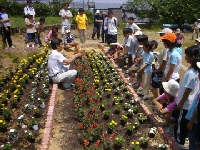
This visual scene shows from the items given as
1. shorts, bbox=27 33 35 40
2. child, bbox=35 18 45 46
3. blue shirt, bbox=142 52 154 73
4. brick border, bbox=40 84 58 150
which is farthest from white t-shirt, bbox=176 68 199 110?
shorts, bbox=27 33 35 40

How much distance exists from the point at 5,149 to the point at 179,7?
1880 centimetres

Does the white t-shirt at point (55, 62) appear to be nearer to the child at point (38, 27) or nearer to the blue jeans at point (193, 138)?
the blue jeans at point (193, 138)

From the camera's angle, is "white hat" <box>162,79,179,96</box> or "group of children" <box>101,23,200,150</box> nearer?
"group of children" <box>101,23,200,150</box>

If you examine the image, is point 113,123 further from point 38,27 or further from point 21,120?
point 38,27

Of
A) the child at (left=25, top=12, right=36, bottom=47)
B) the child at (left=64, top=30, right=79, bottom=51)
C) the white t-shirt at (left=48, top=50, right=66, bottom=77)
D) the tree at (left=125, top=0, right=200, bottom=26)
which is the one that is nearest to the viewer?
the white t-shirt at (left=48, top=50, right=66, bottom=77)

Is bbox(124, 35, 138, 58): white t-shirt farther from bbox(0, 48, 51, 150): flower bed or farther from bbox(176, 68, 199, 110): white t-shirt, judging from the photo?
bbox(176, 68, 199, 110): white t-shirt

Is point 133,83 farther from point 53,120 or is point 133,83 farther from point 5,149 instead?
point 5,149

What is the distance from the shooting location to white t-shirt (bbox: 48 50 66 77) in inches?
213

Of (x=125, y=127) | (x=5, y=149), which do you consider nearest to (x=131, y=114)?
(x=125, y=127)

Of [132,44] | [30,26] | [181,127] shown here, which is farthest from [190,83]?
[30,26]

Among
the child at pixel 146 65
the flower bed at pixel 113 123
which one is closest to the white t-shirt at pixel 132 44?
the flower bed at pixel 113 123

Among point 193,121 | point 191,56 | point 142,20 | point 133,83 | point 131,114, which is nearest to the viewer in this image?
point 193,121

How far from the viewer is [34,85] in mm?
5305

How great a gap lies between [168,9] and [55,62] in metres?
16.1
